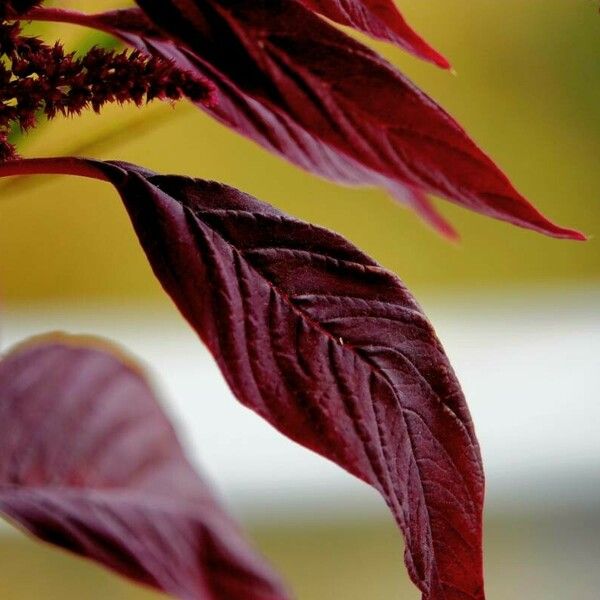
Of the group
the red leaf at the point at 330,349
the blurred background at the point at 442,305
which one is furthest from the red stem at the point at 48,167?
the blurred background at the point at 442,305

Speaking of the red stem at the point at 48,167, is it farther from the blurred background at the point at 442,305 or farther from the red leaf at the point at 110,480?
the blurred background at the point at 442,305

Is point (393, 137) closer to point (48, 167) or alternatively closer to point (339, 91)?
point (339, 91)

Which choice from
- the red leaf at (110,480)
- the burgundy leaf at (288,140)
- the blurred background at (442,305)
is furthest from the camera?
the blurred background at (442,305)

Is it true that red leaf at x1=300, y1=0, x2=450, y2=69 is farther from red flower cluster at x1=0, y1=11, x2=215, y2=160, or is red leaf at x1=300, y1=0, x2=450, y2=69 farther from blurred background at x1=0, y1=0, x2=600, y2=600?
blurred background at x1=0, y1=0, x2=600, y2=600

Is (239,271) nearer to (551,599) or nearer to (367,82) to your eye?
(367,82)

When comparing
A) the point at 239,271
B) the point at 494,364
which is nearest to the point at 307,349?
the point at 239,271

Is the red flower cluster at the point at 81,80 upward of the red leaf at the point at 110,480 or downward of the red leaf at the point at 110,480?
upward
